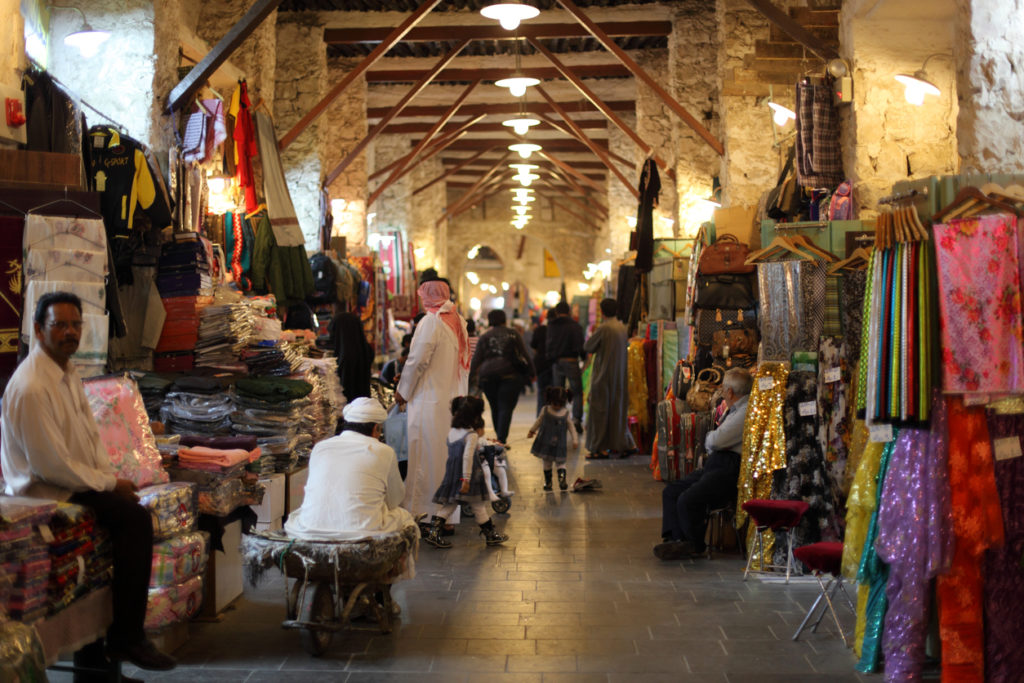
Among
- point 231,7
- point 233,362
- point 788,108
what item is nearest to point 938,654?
point 233,362

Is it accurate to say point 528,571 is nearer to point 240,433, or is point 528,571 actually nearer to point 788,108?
point 240,433

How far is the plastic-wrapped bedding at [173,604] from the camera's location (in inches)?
156

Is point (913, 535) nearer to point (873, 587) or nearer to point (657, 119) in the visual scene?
point (873, 587)

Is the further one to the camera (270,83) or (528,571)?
(270,83)

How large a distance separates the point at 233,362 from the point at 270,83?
4508mm

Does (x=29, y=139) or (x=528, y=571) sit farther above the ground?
(x=29, y=139)

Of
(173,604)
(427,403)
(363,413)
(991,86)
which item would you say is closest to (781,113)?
(427,403)

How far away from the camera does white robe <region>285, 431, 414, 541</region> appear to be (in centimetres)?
421

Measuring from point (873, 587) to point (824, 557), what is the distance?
298 mm

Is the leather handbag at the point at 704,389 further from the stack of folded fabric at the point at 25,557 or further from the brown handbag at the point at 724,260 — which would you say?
the stack of folded fabric at the point at 25,557

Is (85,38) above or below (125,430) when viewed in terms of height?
above

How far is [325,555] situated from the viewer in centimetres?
411

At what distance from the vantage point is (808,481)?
541 cm

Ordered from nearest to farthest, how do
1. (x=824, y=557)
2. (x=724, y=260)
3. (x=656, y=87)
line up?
1. (x=824, y=557)
2. (x=724, y=260)
3. (x=656, y=87)
